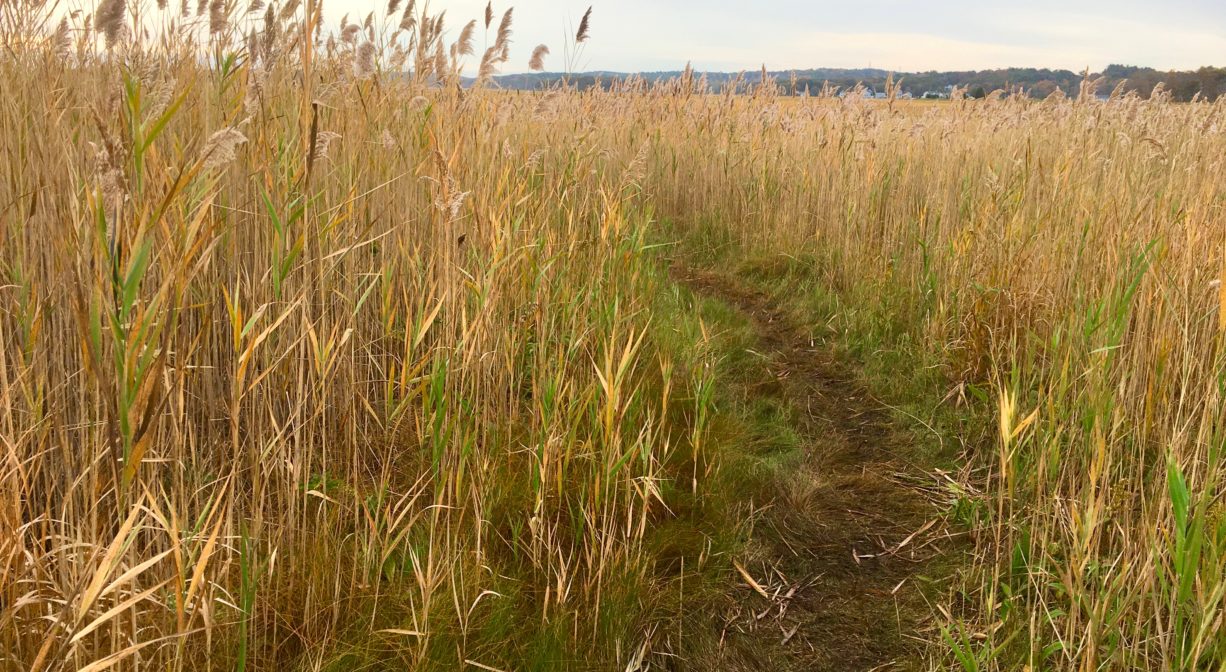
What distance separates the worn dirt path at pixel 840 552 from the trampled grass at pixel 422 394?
0.11 m

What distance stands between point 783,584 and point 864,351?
6.43ft

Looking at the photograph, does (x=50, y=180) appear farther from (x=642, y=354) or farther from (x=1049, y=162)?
(x=1049, y=162)

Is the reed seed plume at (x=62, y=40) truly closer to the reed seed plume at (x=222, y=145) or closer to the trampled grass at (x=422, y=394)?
the trampled grass at (x=422, y=394)

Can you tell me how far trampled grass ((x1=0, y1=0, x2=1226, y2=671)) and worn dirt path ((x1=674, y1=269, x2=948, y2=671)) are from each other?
113mm

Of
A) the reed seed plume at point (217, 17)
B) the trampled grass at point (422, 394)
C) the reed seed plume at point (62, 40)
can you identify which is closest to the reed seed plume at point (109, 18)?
the trampled grass at point (422, 394)

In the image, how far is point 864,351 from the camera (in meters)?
3.83

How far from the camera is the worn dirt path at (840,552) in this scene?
190cm

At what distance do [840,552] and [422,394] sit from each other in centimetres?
130

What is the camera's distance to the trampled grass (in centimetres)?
134

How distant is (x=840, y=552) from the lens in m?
2.31

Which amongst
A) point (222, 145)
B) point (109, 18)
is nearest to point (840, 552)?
point (222, 145)

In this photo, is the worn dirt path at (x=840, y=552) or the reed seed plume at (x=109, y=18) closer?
the reed seed plume at (x=109, y=18)

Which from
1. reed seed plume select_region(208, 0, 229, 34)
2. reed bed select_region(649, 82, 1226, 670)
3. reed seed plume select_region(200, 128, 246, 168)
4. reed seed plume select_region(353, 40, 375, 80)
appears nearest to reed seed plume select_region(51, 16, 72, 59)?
reed seed plume select_region(208, 0, 229, 34)

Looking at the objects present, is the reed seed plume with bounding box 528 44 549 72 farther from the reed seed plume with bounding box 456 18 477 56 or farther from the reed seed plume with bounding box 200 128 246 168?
the reed seed plume with bounding box 200 128 246 168
